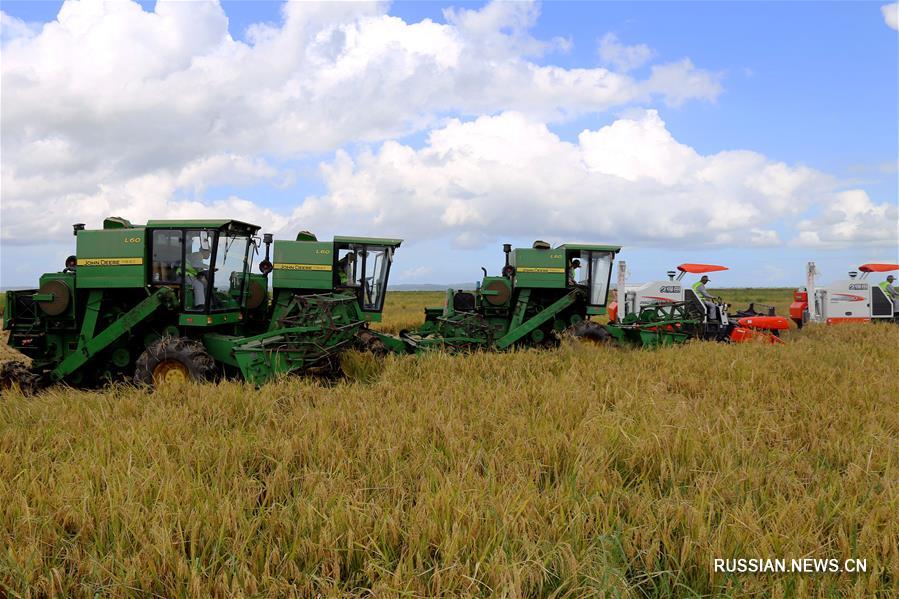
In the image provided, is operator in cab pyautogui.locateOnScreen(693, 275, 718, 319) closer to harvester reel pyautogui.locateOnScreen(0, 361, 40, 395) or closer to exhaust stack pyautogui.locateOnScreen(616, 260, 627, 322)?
exhaust stack pyautogui.locateOnScreen(616, 260, 627, 322)

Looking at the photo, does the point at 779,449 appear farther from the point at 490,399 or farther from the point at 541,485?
the point at 490,399

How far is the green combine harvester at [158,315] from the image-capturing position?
7.27m

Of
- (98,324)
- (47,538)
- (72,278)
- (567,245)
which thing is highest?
(567,245)

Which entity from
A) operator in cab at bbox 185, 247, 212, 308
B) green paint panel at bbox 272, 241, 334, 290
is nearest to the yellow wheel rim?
operator in cab at bbox 185, 247, 212, 308

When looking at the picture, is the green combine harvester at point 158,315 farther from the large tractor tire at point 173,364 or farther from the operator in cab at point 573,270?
the operator in cab at point 573,270

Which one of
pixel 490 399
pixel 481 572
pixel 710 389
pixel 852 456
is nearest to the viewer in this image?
pixel 481 572

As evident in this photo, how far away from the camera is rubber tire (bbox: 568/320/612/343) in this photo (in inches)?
406

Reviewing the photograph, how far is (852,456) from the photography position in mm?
3656

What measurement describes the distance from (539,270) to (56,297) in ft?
28.1

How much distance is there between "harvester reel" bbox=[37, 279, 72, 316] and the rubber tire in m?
8.47

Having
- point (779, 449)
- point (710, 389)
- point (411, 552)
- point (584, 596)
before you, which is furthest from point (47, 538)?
point (710, 389)

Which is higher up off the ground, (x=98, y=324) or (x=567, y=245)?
(x=567, y=245)

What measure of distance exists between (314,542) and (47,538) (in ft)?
4.22

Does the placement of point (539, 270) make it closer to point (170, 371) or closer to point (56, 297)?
point (170, 371)
